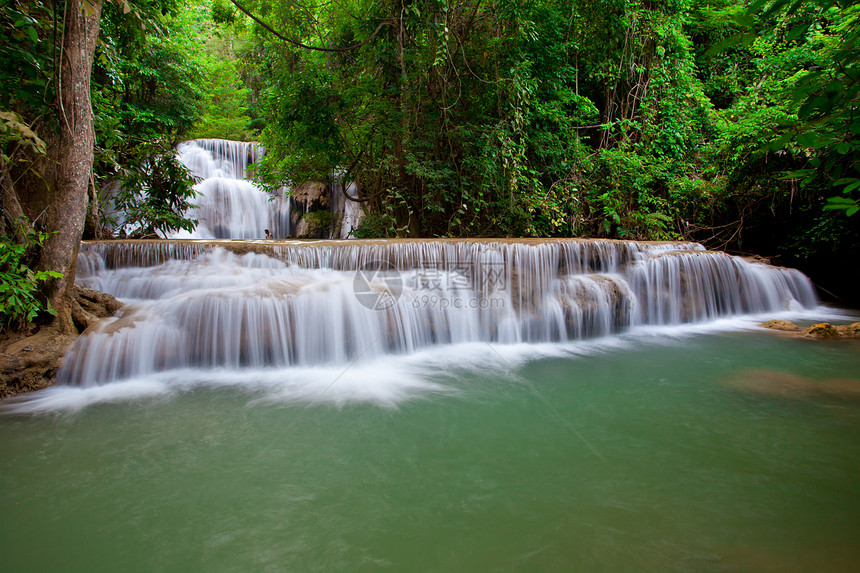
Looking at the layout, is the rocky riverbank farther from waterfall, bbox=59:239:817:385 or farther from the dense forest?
the dense forest

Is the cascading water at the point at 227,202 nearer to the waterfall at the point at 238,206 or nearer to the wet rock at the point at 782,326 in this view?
the waterfall at the point at 238,206

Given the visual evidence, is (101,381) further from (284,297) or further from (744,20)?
(744,20)

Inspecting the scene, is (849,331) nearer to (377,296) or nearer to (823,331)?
(823,331)

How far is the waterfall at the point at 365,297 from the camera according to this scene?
4.45 meters

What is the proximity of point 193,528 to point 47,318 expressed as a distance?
11.0 ft

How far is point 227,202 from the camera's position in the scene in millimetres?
13172

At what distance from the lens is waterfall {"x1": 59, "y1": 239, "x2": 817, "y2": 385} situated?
175 inches

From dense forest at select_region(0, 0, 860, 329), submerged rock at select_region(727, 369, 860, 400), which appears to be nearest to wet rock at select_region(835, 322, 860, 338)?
submerged rock at select_region(727, 369, 860, 400)

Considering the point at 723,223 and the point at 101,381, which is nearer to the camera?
the point at 101,381

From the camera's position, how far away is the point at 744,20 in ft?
5.00

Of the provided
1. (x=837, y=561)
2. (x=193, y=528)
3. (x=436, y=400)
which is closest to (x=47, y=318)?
(x=193, y=528)

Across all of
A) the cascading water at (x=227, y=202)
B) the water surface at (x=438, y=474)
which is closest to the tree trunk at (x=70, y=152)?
the water surface at (x=438, y=474)

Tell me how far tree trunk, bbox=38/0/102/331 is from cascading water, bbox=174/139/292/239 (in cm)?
838

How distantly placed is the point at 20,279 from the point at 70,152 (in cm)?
122
